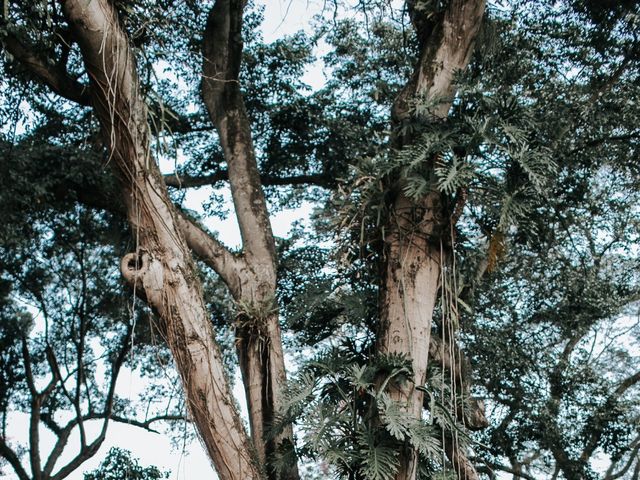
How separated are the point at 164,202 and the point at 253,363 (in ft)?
5.46

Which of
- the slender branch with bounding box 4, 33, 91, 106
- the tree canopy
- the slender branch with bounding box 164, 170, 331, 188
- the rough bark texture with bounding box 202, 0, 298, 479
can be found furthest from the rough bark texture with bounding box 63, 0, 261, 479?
the slender branch with bounding box 164, 170, 331, 188

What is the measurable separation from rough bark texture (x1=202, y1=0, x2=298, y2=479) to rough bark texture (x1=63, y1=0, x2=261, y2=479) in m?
1.22

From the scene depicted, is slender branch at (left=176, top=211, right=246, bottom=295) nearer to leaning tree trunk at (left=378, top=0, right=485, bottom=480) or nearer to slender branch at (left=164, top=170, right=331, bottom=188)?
slender branch at (left=164, top=170, right=331, bottom=188)

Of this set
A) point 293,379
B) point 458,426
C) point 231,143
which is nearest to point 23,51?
point 231,143

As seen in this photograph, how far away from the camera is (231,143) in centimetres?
584

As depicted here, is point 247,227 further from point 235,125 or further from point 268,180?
point 268,180

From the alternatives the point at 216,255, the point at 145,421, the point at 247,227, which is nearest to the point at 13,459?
the point at 145,421

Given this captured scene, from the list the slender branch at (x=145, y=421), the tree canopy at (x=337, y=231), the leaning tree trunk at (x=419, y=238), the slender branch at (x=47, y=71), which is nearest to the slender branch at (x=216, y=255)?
the tree canopy at (x=337, y=231)

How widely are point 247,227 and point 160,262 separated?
2.24 meters

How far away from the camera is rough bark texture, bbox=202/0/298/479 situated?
4.88m

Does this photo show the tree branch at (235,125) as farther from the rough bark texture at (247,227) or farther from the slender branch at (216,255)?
the slender branch at (216,255)

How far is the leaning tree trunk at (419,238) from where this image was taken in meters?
3.40

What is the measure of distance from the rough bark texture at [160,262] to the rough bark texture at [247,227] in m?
1.22

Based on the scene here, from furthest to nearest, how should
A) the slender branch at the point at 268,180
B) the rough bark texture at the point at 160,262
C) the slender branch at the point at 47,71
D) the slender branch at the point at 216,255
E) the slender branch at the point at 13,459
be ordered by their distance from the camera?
the slender branch at the point at 13,459, the slender branch at the point at 268,180, the slender branch at the point at 216,255, the slender branch at the point at 47,71, the rough bark texture at the point at 160,262
